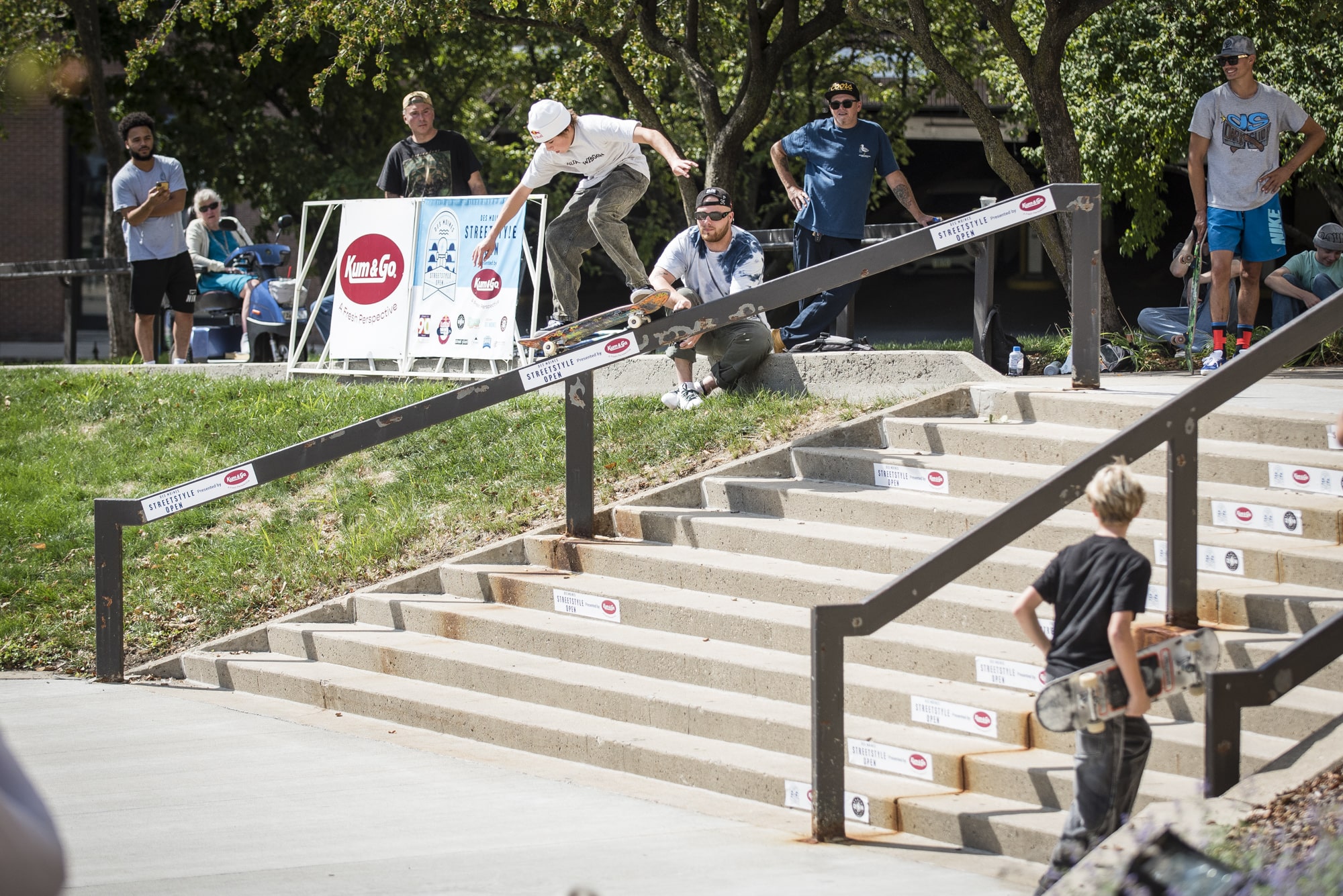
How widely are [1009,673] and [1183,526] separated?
87 cm

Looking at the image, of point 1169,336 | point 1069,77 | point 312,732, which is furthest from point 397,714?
point 1069,77

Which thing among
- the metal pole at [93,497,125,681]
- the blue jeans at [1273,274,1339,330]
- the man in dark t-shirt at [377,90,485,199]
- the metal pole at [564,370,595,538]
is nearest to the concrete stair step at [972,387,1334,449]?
the metal pole at [564,370,595,538]

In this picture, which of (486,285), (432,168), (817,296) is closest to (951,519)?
(817,296)

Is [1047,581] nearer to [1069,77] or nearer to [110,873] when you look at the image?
[110,873]

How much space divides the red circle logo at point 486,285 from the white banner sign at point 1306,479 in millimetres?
5795

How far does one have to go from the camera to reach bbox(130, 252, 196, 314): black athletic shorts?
12117 mm

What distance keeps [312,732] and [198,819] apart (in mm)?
1348

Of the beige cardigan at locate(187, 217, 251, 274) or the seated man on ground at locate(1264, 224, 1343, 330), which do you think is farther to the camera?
the beige cardigan at locate(187, 217, 251, 274)

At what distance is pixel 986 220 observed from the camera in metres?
7.04

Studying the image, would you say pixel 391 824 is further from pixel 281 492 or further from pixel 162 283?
pixel 162 283

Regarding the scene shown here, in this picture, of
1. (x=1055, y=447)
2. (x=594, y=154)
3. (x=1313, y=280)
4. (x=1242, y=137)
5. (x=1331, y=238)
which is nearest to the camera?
(x=1055, y=447)

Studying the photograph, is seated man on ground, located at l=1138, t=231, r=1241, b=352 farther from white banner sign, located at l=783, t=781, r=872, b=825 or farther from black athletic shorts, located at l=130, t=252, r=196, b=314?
black athletic shorts, located at l=130, t=252, r=196, b=314

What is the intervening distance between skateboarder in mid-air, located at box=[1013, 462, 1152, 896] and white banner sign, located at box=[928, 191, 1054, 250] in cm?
288

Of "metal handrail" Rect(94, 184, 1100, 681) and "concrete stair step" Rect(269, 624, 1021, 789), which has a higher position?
"metal handrail" Rect(94, 184, 1100, 681)
